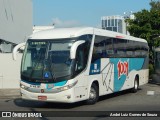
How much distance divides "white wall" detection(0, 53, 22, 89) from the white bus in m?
9.40


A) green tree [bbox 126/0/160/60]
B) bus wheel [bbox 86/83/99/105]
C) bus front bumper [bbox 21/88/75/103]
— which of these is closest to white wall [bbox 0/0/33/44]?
green tree [bbox 126/0/160/60]

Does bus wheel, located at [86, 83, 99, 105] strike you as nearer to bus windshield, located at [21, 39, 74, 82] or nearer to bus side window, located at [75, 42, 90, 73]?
bus side window, located at [75, 42, 90, 73]

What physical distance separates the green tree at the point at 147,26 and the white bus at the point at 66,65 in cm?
1743

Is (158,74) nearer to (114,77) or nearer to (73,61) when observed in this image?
(114,77)

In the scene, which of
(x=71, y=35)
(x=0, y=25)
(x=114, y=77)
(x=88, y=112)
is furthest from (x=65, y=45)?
(x=0, y=25)

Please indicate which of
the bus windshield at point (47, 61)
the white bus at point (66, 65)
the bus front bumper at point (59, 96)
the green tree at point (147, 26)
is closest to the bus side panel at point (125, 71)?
the white bus at point (66, 65)

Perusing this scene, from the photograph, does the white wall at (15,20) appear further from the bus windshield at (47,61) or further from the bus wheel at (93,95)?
the bus windshield at (47,61)

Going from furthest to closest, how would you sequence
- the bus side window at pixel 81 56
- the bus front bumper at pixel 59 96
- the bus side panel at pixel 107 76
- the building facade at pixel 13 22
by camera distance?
the building facade at pixel 13 22 < the bus side panel at pixel 107 76 < the bus side window at pixel 81 56 < the bus front bumper at pixel 59 96

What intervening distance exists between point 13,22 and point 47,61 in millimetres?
22982

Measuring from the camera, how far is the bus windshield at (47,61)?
608 inches

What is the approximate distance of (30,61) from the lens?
15984mm

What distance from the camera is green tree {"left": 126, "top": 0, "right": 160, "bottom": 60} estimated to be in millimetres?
35531

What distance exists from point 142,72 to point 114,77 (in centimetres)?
551

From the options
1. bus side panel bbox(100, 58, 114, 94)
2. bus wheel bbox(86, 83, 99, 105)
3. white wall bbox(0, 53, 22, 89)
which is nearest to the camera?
bus wheel bbox(86, 83, 99, 105)
